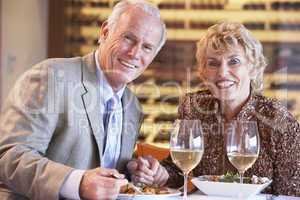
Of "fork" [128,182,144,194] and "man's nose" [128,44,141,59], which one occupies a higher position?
"man's nose" [128,44,141,59]


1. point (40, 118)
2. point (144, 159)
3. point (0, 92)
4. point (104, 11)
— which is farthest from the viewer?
point (104, 11)

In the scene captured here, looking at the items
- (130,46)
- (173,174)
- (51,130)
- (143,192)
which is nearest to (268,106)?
(173,174)

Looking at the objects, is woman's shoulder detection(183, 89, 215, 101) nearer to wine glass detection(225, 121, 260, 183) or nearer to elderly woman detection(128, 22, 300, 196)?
elderly woman detection(128, 22, 300, 196)

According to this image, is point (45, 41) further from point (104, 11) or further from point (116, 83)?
point (116, 83)

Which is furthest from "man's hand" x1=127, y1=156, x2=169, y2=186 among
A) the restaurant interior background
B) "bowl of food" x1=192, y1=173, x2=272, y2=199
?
the restaurant interior background

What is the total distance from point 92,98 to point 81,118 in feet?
0.22

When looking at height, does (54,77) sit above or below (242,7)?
below

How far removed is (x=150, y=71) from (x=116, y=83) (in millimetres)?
1639

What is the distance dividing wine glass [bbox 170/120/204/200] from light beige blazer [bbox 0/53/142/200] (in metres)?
0.24

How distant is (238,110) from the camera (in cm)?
184

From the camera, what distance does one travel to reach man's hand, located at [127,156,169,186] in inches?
62.6

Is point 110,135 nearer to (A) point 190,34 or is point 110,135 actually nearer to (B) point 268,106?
(B) point 268,106

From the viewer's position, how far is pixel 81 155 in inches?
61.6

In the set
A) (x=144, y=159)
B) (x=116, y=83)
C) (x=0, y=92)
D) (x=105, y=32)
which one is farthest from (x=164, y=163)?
(x=0, y=92)
